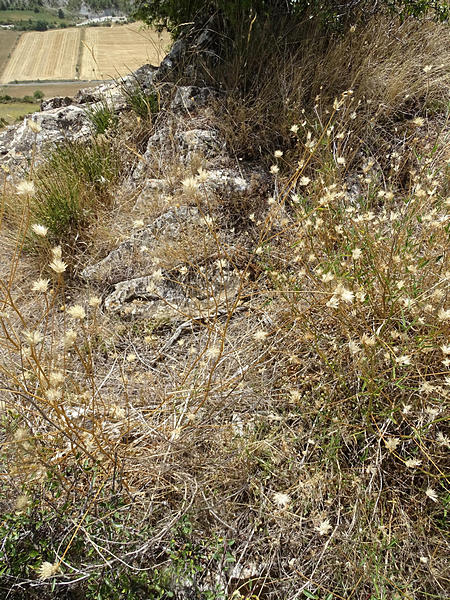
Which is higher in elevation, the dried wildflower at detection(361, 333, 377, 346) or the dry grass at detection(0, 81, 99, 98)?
the dried wildflower at detection(361, 333, 377, 346)

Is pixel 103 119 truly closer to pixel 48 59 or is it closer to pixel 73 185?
pixel 73 185

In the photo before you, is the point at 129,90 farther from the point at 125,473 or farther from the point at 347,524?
the point at 347,524

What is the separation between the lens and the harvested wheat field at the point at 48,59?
4784 centimetres

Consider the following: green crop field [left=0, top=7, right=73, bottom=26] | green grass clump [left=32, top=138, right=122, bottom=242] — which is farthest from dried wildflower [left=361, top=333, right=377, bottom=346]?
green crop field [left=0, top=7, right=73, bottom=26]

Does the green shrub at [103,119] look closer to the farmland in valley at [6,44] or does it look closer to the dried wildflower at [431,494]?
the dried wildflower at [431,494]

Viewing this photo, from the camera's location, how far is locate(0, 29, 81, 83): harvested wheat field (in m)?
47.8

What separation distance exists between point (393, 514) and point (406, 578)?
0.21 meters

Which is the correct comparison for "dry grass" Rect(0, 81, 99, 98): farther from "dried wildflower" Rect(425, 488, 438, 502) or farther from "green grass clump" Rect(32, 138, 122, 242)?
"dried wildflower" Rect(425, 488, 438, 502)

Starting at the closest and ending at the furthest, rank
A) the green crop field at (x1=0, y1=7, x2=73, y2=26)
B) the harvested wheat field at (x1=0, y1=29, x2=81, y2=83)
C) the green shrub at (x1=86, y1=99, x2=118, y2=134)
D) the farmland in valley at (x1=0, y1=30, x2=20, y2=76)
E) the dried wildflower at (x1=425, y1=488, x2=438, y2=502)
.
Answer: the dried wildflower at (x1=425, y1=488, x2=438, y2=502) < the green shrub at (x1=86, y1=99, x2=118, y2=134) < the harvested wheat field at (x1=0, y1=29, x2=81, y2=83) < the farmland in valley at (x1=0, y1=30, x2=20, y2=76) < the green crop field at (x1=0, y1=7, x2=73, y2=26)

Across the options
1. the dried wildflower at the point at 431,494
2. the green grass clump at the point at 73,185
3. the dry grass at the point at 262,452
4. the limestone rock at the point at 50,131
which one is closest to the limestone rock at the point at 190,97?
the green grass clump at the point at 73,185

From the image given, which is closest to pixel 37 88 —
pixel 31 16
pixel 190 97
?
pixel 190 97

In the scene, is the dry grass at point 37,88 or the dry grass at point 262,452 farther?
the dry grass at point 37,88

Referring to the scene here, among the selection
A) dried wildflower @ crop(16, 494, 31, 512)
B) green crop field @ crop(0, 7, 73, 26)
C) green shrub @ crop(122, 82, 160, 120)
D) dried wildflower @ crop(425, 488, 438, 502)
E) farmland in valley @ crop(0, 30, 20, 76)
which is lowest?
dried wildflower @ crop(16, 494, 31, 512)

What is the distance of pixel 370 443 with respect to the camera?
1566 mm
